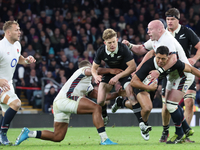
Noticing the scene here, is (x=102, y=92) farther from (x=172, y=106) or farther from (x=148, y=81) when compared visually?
(x=172, y=106)

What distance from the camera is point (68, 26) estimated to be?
14992 millimetres

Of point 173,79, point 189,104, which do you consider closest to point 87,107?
point 173,79

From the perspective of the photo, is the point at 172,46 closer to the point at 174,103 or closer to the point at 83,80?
the point at 174,103

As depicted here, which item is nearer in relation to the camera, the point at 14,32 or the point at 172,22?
the point at 14,32

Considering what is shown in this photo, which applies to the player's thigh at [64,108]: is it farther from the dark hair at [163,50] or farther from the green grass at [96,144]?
the dark hair at [163,50]

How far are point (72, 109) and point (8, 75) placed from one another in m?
1.65

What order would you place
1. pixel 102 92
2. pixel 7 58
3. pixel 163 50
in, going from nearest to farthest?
1. pixel 163 50
2. pixel 7 58
3. pixel 102 92

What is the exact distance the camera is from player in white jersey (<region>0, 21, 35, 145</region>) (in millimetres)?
6566

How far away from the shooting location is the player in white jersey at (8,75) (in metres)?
6.57

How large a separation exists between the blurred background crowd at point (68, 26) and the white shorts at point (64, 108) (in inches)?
232

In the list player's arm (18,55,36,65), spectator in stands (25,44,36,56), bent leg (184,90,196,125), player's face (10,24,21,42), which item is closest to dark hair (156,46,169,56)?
bent leg (184,90,196,125)

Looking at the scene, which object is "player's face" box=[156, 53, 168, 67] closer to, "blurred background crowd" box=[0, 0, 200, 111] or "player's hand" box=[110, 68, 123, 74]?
"player's hand" box=[110, 68, 123, 74]

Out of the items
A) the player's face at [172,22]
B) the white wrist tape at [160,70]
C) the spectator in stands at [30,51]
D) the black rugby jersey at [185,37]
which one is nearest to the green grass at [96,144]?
the white wrist tape at [160,70]

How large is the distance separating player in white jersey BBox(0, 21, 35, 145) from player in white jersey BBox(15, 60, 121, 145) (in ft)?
2.22
